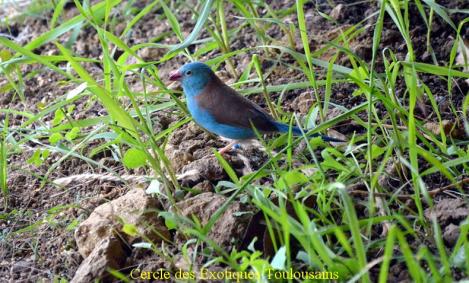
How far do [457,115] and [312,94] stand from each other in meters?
0.70

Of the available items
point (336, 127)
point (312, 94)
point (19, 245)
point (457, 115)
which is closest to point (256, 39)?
point (312, 94)

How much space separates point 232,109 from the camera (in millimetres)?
3260

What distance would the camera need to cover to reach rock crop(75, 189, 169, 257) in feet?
8.99

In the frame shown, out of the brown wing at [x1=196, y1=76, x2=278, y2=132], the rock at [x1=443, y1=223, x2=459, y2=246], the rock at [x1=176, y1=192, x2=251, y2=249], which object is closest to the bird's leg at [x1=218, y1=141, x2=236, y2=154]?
the brown wing at [x1=196, y1=76, x2=278, y2=132]

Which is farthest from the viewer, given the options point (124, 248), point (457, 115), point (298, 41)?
point (298, 41)

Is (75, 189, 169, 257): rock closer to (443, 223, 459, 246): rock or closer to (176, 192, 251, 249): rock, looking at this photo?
(176, 192, 251, 249): rock

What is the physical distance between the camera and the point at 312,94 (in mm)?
3588

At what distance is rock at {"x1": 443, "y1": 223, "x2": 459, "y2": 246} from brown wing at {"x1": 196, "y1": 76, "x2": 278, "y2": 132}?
94cm

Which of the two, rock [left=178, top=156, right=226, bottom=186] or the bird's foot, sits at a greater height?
rock [left=178, top=156, right=226, bottom=186]

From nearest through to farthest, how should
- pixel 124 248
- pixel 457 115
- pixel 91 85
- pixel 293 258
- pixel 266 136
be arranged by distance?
pixel 293 258
pixel 124 248
pixel 91 85
pixel 457 115
pixel 266 136

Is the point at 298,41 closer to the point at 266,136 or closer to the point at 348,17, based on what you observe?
the point at 348,17

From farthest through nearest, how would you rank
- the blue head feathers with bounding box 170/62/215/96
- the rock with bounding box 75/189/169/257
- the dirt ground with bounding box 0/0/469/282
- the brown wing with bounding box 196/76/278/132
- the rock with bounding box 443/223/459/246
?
the blue head feathers with bounding box 170/62/215/96 < the brown wing with bounding box 196/76/278/132 < the dirt ground with bounding box 0/0/469/282 < the rock with bounding box 75/189/169/257 < the rock with bounding box 443/223/459/246

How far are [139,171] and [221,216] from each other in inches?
28.5

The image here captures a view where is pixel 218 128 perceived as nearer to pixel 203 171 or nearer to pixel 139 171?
pixel 203 171
